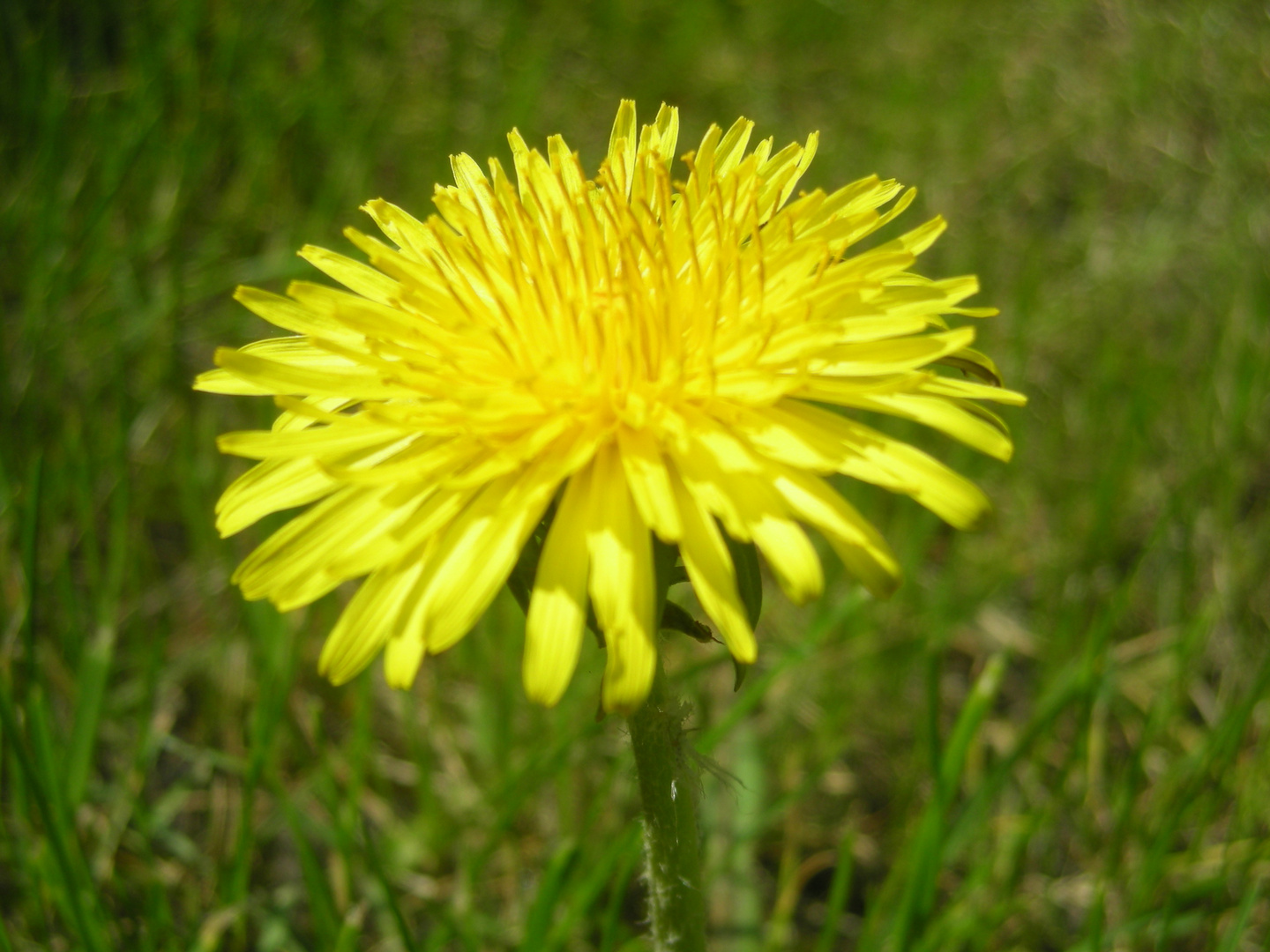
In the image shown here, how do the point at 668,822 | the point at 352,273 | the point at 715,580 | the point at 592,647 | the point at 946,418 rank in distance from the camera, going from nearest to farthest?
the point at 715,580
the point at 946,418
the point at 668,822
the point at 352,273
the point at 592,647

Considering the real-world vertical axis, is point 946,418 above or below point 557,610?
above

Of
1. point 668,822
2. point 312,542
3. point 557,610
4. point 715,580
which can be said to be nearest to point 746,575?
point 715,580

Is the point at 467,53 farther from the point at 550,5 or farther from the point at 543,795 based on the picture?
the point at 543,795

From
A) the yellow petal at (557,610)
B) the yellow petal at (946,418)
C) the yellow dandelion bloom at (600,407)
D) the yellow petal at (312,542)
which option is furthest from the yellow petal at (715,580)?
the yellow petal at (312,542)

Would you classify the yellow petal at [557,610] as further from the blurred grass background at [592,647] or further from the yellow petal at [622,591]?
the blurred grass background at [592,647]

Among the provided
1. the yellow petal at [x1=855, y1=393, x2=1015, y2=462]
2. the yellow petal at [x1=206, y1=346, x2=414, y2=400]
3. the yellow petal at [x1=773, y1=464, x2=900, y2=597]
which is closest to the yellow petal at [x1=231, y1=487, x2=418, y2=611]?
the yellow petal at [x1=206, y1=346, x2=414, y2=400]

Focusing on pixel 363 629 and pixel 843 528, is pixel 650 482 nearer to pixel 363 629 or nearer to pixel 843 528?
pixel 843 528

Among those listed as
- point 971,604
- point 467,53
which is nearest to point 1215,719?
point 971,604
